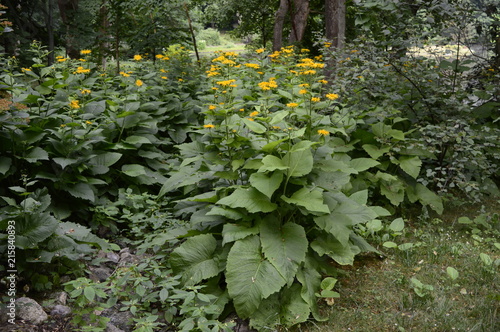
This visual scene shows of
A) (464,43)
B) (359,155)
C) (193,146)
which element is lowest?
(359,155)

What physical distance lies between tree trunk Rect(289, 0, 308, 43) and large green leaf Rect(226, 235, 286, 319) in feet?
27.0

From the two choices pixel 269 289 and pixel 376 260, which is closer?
pixel 269 289

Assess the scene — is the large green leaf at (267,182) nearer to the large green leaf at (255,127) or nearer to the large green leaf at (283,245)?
the large green leaf at (283,245)

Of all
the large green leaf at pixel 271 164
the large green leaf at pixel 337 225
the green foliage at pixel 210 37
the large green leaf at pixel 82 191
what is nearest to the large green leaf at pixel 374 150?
the large green leaf at pixel 337 225

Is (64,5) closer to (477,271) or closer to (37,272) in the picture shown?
(37,272)

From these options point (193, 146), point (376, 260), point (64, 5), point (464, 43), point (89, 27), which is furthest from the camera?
point (64, 5)

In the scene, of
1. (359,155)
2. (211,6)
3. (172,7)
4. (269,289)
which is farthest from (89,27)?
(211,6)

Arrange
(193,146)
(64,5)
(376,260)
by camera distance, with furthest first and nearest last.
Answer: (64,5) < (193,146) < (376,260)

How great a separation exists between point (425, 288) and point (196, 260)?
1637 mm

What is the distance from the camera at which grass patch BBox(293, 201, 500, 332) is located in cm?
272

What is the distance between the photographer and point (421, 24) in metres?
4.79

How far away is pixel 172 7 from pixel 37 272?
20.7 ft

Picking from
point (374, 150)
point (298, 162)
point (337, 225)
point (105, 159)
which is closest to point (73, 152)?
point (105, 159)

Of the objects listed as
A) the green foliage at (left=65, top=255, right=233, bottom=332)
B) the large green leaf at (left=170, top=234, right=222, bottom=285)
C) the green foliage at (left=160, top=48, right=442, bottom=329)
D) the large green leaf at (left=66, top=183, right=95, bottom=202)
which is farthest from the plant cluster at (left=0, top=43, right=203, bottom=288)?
the green foliage at (left=160, top=48, right=442, bottom=329)
